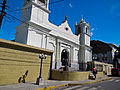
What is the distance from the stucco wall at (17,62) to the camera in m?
8.92

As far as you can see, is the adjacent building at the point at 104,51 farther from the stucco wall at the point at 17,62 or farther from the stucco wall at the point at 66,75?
the stucco wall at the point at 17,62

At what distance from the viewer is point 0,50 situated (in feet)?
28.8

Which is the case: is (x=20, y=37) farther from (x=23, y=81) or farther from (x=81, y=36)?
(x=81, y=36)

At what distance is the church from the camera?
53.6ft

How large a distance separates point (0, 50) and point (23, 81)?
385cm

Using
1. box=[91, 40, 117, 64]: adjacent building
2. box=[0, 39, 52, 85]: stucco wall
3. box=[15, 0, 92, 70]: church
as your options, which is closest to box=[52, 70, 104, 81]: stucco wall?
box=[0, 39, 52, 85]: stucco wall

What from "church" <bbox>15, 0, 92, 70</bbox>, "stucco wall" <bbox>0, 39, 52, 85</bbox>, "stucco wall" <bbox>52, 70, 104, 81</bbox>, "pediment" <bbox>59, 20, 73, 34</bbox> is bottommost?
"stucco wall" <bbox>52, 70, 104, 81</bbox>

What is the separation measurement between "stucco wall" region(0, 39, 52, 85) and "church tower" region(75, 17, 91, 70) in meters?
17.5

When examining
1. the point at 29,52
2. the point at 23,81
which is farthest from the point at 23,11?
the point at 23,81

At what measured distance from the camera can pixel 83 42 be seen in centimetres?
2827

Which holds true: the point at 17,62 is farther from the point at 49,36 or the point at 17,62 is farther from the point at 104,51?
the point at 104,51

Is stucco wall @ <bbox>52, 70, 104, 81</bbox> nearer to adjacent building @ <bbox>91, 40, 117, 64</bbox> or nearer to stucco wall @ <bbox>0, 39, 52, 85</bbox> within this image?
stucco wall @ <bbox>0, 39, 52, 85</bbox>

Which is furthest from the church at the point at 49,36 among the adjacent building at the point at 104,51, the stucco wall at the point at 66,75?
the adjacent building at the point at 104,51

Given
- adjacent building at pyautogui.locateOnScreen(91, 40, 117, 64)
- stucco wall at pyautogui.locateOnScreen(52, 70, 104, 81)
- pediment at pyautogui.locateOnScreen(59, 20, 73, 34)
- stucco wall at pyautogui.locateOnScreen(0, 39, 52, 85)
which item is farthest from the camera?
adjacent building at pyautogui.locateOnScreen(91, 40, 117, 64)
